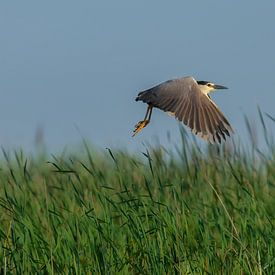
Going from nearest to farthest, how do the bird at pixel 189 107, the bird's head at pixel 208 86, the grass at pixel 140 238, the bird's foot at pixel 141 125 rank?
the grass at pixel 140 238, the bird at pixel 189 107, the bird's foot at pixel 141 125, the bird's head at pixel 208 86

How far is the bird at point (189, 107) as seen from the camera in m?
6.16

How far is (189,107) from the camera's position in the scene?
6285 millimetres

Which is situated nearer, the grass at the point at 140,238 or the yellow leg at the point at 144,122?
the grass at the point at 140,238

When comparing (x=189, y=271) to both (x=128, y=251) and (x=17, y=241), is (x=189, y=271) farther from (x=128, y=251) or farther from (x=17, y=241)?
(x=17, y=241)

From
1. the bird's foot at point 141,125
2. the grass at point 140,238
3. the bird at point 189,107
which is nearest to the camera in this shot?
the grass at point 140,238

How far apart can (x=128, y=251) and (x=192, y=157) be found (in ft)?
5.54

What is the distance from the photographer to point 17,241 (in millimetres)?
5027

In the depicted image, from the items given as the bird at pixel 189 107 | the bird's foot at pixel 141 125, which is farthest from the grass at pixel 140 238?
the bird's foot at pixel 141 125

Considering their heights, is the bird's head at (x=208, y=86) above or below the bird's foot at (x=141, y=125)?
above

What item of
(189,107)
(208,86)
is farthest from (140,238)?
(208,86)

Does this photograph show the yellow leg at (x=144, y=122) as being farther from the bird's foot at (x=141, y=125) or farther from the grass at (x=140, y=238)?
the grass at (x=140, y=238)

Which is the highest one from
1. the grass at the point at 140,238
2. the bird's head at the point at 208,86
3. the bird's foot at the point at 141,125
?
the bird's head at the point at 208,86

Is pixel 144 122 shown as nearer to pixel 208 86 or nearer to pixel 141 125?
pixel 141 125

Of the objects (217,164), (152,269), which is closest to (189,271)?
(152,269)
